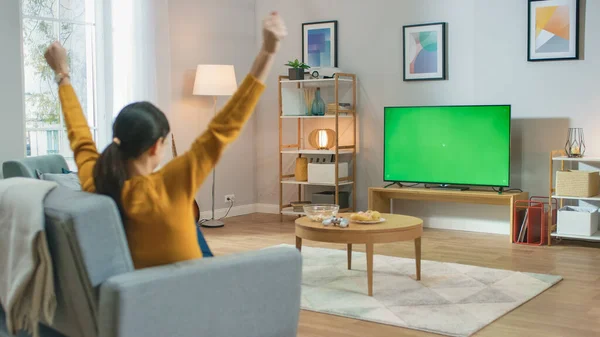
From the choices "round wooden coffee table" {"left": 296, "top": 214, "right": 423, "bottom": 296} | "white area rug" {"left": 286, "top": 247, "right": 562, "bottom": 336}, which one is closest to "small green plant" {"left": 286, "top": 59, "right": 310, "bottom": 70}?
"white area rug" {"left": 286, "top": 247, "right": 562, "bottom": 336}

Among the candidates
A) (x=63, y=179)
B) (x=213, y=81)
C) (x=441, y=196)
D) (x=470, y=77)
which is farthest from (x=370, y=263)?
(x=213, y=81)

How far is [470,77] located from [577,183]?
4.65ft

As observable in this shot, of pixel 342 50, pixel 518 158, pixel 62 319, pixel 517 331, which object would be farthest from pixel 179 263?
pixel 342 50

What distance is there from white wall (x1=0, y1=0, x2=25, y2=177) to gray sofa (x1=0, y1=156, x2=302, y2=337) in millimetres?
3036

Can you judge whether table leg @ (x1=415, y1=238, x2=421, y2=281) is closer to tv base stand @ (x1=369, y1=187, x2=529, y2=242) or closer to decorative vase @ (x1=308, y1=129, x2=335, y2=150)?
tv base stand @ (x1=369, y1=187, x2=529, y2=242)

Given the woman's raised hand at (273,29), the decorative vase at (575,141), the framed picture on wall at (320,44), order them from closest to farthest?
the woman's raised hand at (273,29)
the decorative vase at (575,141)
the framed picture on wall at (320,44)

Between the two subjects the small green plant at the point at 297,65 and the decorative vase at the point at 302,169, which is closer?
the small green plant at the point at 297,65

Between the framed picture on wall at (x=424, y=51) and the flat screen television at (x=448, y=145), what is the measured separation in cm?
38

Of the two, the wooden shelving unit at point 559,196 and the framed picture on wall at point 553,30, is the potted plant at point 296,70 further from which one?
the wooden shelving unit at point 559,196

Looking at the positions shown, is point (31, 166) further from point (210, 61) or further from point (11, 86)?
point (210, 61)


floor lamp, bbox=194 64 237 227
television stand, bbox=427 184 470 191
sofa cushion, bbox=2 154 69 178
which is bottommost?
television stand, bbox=427 184 470 191

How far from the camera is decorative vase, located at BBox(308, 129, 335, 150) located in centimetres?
715

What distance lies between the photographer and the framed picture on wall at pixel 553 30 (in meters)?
5.93

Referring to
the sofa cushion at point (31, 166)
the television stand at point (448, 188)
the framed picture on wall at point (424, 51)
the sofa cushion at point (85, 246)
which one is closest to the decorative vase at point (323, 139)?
the framed picture on wall at point (424, 51)
